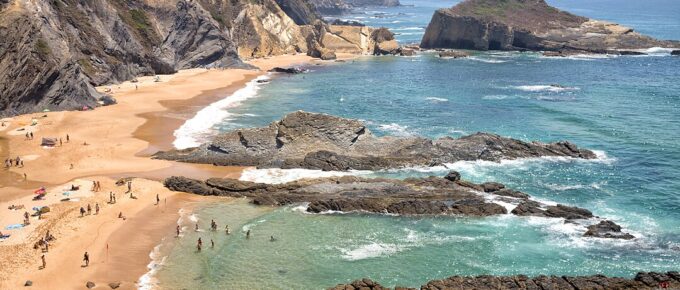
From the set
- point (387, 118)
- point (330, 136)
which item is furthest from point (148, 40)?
point (330, 136)

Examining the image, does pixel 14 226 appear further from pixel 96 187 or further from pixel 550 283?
pixel 550 283

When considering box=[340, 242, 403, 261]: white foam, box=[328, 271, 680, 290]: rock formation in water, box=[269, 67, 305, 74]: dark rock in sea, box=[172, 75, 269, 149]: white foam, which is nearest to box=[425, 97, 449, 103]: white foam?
box=[172, 75, 269, 149]: white foam

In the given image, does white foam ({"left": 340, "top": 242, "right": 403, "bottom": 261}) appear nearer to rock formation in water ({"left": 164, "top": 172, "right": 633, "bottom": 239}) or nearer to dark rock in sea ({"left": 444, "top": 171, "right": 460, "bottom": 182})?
rock formation in water ({"left": 164, "top": 172, "right": 633, "bottom": 239})

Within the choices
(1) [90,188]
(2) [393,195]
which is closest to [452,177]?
Answer: (2) [393,195]

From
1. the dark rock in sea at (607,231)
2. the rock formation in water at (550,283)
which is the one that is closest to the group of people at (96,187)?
the rock formation in water at (550,283)

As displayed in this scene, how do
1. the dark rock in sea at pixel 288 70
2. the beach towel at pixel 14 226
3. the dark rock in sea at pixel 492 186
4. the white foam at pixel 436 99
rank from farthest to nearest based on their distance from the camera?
the dark rock in sea at pixel 288 70 → the white foam at pixel 436 99 → the dark rock in sea at pixel 492 186 → the beach towel at pixel 14 226

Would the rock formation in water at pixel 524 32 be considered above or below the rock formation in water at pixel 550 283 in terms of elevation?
above

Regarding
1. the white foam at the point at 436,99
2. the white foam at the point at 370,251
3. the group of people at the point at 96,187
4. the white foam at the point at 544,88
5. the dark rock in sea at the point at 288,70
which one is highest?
the dark rock in sea at the point at 288,70

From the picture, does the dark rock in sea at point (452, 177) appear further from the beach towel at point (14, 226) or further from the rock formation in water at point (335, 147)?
the beach towel at point (14, 226)
